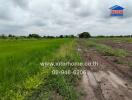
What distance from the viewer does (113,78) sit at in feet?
26.8

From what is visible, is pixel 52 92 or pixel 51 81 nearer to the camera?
pixel 52 92

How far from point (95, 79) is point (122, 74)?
1499 mm

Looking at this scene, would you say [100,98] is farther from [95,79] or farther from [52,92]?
[95,79]

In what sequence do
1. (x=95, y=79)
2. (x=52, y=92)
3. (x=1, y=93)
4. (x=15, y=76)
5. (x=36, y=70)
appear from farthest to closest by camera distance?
1. (x=36, y=70)
2. (x=95, y=79)
3. (x=15, y=76)
4. (x=52, y=92)
5. (x=1, y=93)

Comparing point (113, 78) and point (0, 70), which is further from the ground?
point (0, 70)

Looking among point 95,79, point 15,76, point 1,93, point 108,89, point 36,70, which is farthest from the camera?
point 36,70

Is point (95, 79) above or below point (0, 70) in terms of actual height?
below

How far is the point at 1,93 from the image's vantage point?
538 centimetres

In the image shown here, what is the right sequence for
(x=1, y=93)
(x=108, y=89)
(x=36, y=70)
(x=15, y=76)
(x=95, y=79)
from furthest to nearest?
(x=36, y=70) → (x=95, y=79) → (x=15, y=76) → (x=108, y=89) → (x=1, y=93)

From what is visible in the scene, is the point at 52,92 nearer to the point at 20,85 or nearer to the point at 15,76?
the point at 20,85

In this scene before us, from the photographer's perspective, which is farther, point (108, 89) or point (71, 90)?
point (108, 89)

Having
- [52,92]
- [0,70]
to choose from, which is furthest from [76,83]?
[0,70]

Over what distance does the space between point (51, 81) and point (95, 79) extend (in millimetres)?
1874

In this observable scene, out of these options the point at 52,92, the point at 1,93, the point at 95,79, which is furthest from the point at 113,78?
the point at 1,93
